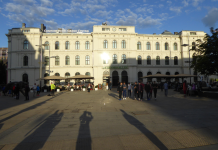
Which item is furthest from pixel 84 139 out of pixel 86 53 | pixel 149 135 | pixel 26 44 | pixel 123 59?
pixel 26 44

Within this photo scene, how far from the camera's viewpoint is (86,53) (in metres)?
41.7

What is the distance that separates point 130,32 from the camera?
1617 inches

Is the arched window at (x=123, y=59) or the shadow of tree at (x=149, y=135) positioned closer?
the shadow of tree at (x=149, y=135)

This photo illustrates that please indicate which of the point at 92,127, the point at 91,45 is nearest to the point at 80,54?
the point at 91,45

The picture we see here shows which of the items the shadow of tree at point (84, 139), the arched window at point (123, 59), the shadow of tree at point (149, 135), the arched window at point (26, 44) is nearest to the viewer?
the shadow of tree at point (84, 139)

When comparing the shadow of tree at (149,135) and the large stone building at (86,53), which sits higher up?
the large stone building at (86,53)

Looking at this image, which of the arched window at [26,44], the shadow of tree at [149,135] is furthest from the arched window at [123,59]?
the shadow of tree at [149,135]

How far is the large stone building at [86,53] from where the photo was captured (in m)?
40.1

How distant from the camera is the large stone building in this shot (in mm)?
40062

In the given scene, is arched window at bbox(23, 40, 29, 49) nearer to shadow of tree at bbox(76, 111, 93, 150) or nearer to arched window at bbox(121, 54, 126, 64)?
arched window at bbox(121, 54, 126, 64)

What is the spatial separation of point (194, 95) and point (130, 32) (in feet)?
90.0

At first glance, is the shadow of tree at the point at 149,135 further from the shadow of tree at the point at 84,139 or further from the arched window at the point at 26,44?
the arched window at the point at 26,44

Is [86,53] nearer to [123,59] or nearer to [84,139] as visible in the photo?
[123,59]

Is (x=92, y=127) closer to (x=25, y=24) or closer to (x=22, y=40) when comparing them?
(x=22, y=40)
